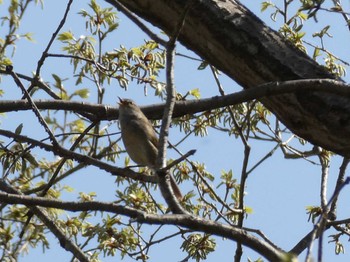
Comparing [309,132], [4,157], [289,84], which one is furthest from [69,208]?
[4,157]

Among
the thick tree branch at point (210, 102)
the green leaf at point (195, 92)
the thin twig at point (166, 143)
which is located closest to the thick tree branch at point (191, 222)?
the thin twig at point (166, 143)

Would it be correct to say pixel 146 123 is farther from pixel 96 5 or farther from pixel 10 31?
pixel 10 31

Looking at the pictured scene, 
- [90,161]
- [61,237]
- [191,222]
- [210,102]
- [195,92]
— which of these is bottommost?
[191,222]

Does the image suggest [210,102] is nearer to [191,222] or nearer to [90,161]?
[90,161]

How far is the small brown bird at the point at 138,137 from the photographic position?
4.34 meters

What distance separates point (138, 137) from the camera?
14.4ft

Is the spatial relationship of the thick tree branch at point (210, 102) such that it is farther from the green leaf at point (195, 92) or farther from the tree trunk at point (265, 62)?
the green leaf at point (195, 92)

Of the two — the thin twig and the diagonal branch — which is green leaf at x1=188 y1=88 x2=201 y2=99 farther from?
the thin twig

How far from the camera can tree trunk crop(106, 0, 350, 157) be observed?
349 centimetres

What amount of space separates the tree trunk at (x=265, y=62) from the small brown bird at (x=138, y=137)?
0.77 metres

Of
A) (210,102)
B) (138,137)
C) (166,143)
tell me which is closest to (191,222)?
(166,143)

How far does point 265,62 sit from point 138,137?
1.09 metres

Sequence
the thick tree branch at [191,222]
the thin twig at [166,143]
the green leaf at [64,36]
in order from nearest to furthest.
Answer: the thick tree branch at [191,222], the thin twig at [166,143], the green leaf at [64,36]

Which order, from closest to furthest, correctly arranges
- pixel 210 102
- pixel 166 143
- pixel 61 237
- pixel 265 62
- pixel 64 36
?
pixel 166 143
pixel 61 237
pixel 265 62
pixel 210 102
pixel 64 36
